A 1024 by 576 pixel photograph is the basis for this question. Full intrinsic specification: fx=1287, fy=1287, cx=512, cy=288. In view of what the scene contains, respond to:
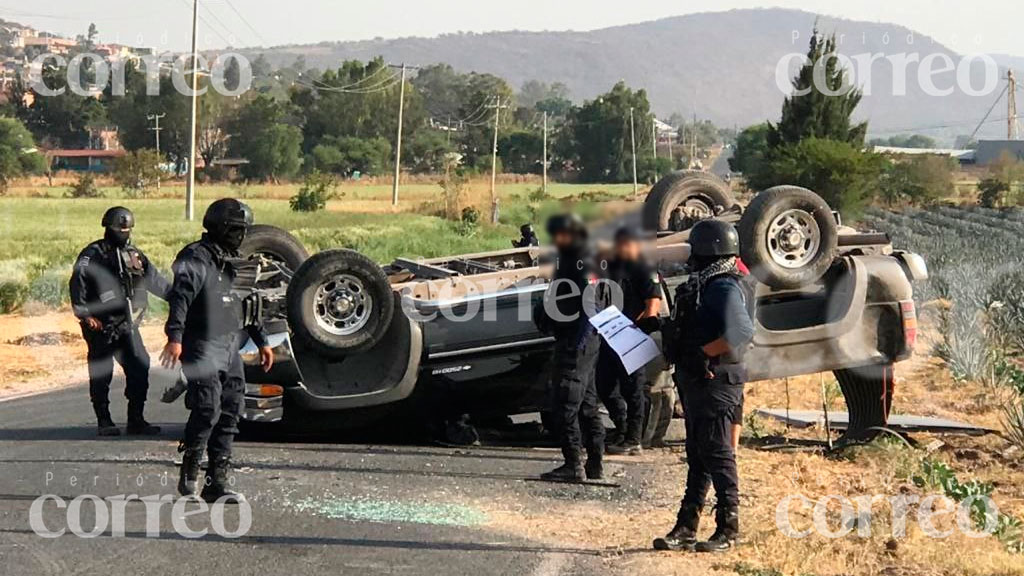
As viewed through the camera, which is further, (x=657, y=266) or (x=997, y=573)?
(x=657, y=266)

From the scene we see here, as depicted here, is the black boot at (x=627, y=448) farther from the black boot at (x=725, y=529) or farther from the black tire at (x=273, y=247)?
the black tire at (x=273, y=247)

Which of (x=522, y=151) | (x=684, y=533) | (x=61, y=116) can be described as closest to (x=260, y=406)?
(x=684, y=533)

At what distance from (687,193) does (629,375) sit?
7.39 feet

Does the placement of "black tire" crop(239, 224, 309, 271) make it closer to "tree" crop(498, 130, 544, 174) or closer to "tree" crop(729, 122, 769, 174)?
"tree" crop(729, 122, 769, 174)

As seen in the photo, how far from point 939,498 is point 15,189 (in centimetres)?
6246

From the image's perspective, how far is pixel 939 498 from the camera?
7730 mm

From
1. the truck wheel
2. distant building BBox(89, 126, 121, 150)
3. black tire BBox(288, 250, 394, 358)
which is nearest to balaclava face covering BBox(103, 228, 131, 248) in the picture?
black tire BBox(288, 250, 394, 358)

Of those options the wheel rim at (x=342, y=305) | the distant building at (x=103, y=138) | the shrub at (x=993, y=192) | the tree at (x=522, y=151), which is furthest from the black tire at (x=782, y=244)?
the distant building at (x=103, y=138)

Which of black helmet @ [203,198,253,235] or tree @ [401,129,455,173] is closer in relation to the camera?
black helmet @ [203,198,253,235]

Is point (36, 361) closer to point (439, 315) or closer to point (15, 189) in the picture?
point (439, 315)

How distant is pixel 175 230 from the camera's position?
39188 mm

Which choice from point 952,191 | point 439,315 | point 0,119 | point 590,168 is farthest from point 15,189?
point 439,315

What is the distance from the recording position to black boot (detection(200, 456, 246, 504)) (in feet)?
23.3

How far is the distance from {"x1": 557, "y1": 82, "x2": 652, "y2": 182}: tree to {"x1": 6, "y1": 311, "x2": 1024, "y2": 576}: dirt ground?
102 feet
